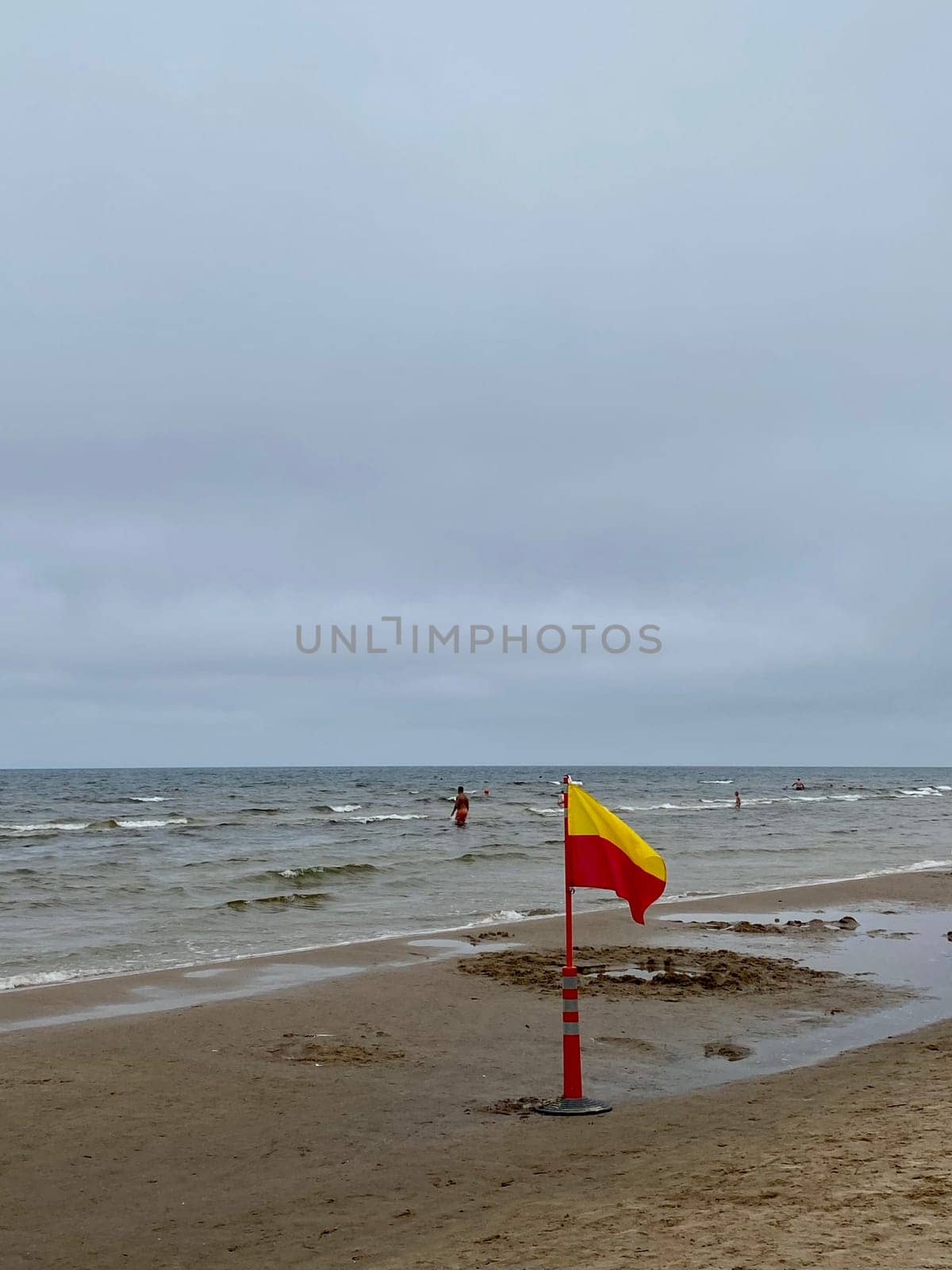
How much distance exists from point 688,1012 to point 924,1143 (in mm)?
5256

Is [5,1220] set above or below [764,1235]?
below

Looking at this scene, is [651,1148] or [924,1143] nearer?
[924,1143]

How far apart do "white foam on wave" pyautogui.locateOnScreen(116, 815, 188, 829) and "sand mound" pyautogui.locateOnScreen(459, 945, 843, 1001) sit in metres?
33.6

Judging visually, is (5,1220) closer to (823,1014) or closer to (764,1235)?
(764,1235)

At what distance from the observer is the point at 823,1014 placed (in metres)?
11.4

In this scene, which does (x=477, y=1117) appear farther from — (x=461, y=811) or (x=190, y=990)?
(x=461, y=811)

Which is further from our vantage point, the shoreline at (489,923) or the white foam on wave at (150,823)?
the white foam on wave at (150,823)

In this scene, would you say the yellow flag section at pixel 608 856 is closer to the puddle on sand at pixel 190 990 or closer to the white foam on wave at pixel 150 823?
the puddle on sand at pixel 190 990

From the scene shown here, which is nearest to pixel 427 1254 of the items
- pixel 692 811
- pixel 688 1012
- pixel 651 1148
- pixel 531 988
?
pixel 651 1148

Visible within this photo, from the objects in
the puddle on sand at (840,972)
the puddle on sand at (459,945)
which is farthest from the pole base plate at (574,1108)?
the puddle on sand at (459,945)

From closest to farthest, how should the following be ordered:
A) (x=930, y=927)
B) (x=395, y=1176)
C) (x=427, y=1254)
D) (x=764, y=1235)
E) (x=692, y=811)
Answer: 1. (x=764, y=1235)
2. (x=427, y=1254)
3. (x=395, y=1176)
4. (x=930, y=927)
5. (x=692, y=811)

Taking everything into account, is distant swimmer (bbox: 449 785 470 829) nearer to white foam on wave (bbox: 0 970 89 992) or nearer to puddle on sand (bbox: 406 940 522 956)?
puddle on sand (bbox: 406 940 522 956)

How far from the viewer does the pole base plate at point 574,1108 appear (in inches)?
313

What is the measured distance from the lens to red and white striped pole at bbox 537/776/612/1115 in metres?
7.93
